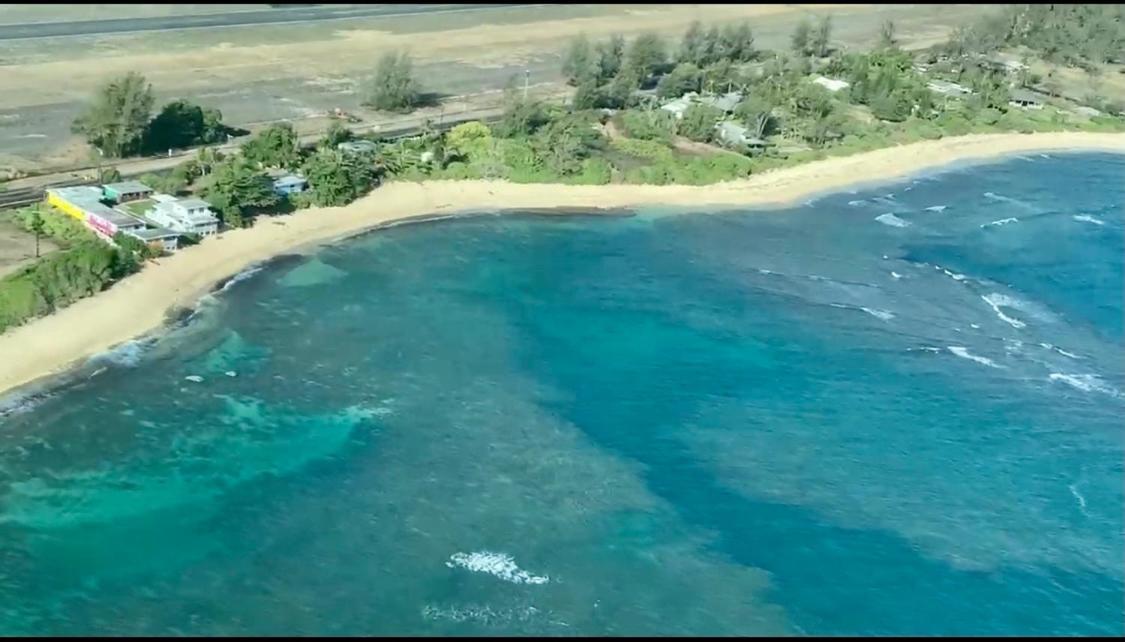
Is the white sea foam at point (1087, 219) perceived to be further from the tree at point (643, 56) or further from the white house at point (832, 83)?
the tree at point (643, 56)

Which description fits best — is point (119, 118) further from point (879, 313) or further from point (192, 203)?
point (879, 313)

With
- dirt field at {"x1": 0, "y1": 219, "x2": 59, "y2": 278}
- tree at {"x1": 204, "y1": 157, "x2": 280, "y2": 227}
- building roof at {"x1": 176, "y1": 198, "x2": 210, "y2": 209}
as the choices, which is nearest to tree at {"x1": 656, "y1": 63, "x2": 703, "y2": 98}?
tree at {"x1": 204, "y1": 157, "x2": 280, "y2": 227}

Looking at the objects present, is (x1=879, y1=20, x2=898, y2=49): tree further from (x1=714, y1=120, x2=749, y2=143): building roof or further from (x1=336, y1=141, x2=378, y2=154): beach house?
(x1=336, y1=141, x2=378, y2=154): beach house

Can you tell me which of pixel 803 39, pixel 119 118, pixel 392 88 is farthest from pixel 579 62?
pixel 119 118

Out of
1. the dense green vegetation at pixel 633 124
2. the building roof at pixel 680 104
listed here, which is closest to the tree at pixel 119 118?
the dense green vegetation at pixel 633 124

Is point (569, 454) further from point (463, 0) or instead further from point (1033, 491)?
point (463, 0)

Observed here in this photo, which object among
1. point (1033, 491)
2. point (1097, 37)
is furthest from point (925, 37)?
point (1033, 491)
